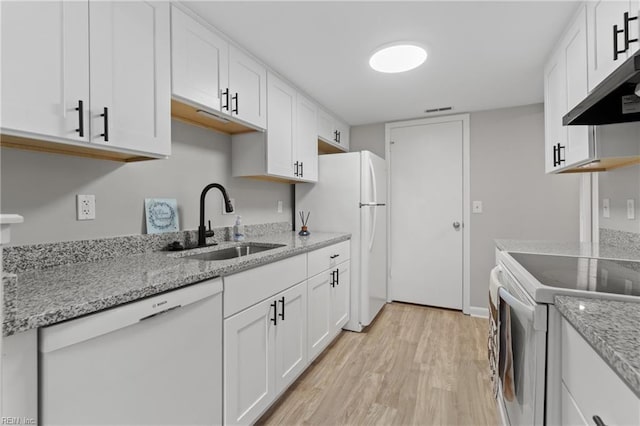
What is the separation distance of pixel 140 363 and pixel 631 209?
267 centimetres

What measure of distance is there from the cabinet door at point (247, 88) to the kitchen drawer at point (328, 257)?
3.29 ft

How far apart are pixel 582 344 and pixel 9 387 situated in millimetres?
1406

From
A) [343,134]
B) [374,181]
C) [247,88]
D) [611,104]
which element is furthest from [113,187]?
[343,134]

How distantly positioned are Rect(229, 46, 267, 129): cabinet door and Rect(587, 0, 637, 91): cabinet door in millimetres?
1853

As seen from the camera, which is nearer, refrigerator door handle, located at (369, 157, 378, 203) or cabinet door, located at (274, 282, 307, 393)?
cabinet door, located at (274, 282, 307, 393)

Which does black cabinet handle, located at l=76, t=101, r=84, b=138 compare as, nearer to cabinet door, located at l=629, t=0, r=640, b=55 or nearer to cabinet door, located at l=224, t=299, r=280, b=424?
cabinet door, located at l=224, t=299, r=280, b=424

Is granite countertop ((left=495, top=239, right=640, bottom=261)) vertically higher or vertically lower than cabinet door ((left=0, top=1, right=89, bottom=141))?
lower

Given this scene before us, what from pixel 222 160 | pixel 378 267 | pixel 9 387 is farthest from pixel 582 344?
pixel 378 267

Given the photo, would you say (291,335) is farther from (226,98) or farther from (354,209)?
(226,98)

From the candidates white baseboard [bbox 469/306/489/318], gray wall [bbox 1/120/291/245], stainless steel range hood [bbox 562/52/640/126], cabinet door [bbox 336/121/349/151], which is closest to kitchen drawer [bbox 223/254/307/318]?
gray wall [bbox 1/120/291/245]

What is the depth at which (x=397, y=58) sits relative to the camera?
82.4 inches

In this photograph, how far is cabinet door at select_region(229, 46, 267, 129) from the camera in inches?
74.9

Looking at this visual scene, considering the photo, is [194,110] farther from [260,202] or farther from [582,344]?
[582,344]

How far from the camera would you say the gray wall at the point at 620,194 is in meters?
1.82
